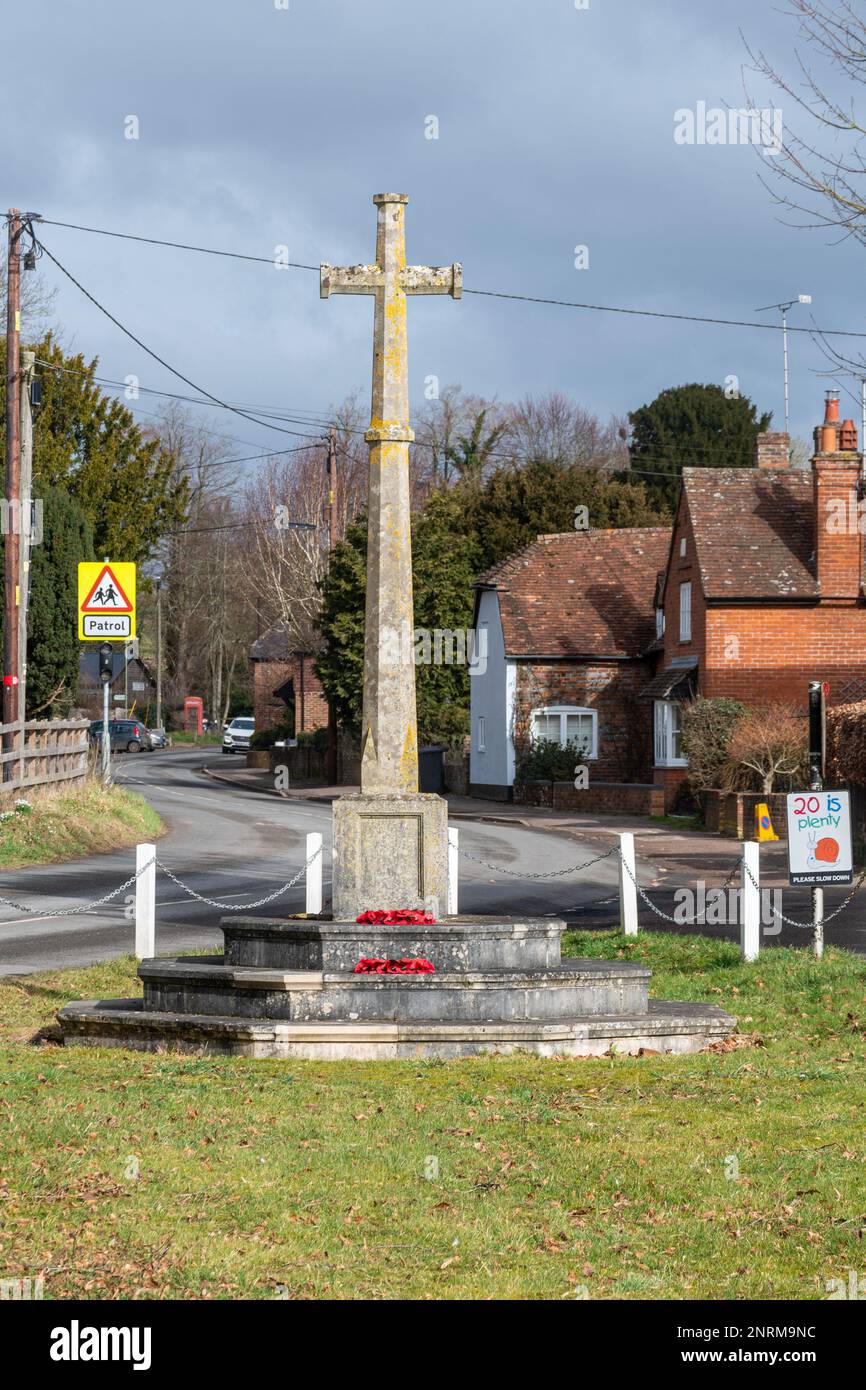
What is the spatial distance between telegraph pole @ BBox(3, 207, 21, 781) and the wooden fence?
12.7 inches

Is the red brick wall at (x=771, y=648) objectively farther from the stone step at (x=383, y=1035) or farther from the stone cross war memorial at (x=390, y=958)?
the stone step at (x=383, y=1035)

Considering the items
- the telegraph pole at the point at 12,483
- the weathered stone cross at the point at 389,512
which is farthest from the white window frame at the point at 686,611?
the weathered stone cross at the point at 389,512

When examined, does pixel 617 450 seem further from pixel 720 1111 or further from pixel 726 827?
pixel 720 1111

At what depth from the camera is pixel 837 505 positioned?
3888 cm

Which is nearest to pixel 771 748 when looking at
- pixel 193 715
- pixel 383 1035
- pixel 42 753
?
pixel 42 753

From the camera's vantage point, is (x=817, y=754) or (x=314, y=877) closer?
(x=817, y=754)

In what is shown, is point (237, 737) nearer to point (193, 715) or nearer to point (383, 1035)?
point (193, 715)

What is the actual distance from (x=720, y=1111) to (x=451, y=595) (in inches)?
1682

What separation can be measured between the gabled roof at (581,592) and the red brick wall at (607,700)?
1.82ft

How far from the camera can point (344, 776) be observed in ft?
177

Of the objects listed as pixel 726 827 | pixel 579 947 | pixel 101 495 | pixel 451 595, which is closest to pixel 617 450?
pixel 451 595

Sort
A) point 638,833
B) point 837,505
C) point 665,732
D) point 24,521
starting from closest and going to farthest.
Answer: point 24,521, point 638,833, point 837,505, point 665,732

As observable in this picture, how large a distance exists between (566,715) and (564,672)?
1226mm

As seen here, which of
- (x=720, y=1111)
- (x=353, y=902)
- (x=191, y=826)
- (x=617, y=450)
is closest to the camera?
(x=720, y=1111)
